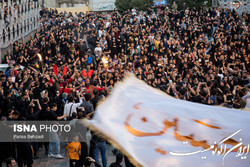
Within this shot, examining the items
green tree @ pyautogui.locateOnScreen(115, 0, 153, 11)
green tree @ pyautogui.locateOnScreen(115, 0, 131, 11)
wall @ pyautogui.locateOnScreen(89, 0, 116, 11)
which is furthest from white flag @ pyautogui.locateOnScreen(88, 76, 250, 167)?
wall @ pyautogui.locateOnScreen(89, 0, 116, 11)

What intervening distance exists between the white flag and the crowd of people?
143 cm

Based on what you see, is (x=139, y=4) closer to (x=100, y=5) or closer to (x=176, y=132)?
(x=100, y=5)

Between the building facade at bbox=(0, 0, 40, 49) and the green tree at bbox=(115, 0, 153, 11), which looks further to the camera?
the green tree at bbox=(115, 0, 153, 11)

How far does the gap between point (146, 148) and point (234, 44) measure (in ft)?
62.2

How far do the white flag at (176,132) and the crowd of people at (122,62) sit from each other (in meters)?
1.43

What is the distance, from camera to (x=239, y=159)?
A: 3609 mm

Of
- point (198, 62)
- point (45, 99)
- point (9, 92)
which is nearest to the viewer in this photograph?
point (45, 99)

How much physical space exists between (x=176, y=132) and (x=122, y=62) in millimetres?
16604

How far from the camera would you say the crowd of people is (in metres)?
10.7

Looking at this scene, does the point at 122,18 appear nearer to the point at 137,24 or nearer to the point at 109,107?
the point at 137,24

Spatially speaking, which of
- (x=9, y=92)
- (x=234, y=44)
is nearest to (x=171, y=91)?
(x=9, y=92)

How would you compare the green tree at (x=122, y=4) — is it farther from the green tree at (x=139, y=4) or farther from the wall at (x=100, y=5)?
the wall at (x=100, y=5)

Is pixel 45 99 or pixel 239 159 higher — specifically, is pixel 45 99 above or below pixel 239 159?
below

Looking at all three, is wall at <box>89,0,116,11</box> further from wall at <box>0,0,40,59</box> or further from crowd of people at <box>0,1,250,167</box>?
wall at <box>0,0,40,59</box>
